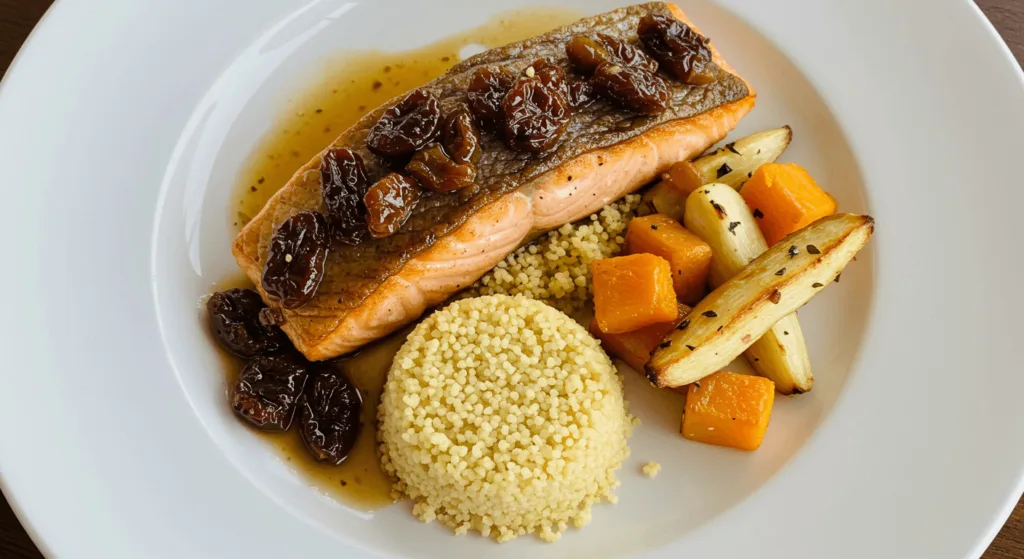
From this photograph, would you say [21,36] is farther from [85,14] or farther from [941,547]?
[941,547]

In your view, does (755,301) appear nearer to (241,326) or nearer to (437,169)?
(437,169)

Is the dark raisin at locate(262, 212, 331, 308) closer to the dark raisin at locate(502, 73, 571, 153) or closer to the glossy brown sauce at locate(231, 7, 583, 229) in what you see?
the glossy brown sauce at locate(231, 7, 583, 229)

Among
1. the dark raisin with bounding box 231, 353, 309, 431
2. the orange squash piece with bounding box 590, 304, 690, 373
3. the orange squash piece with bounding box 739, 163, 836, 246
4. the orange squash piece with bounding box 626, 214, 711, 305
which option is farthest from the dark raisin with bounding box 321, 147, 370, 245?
the orange squash piece with bounding box 739, 163, 836, 246

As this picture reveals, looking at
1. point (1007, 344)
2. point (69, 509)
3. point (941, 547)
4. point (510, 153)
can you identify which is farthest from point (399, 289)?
point (1007, 344)

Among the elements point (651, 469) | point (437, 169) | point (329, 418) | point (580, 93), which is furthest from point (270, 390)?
point (580, 93)

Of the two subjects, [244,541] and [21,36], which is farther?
[21,36]

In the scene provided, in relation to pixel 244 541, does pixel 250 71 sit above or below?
above

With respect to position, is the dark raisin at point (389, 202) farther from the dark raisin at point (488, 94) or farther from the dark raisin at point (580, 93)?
the dark raisin at point (580, 93)

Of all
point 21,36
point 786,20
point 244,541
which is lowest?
point 244,541
